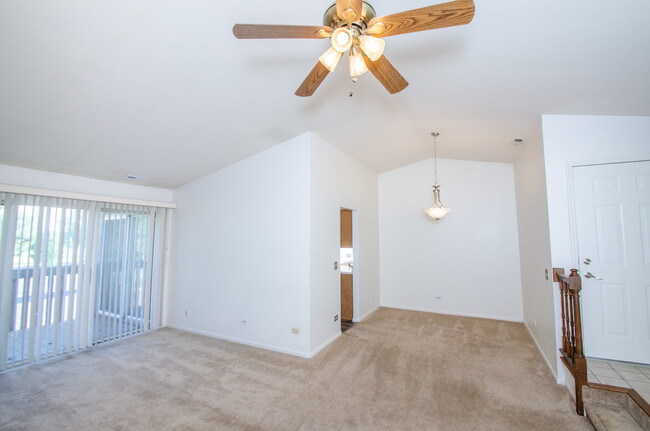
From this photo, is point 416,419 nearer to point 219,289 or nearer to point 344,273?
point 344,273

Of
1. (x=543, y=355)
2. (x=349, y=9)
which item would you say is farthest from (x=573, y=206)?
(x=349, y=9)

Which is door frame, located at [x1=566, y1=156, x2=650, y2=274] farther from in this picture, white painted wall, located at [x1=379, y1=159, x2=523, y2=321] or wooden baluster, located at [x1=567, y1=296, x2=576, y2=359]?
white painted wall, located at [x1=379, y1=159, x2=523, y2=321]

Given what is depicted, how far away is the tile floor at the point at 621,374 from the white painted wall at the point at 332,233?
9.17 ft

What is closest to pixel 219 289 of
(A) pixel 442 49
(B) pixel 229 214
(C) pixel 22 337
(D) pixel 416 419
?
(B) pixel 229 214

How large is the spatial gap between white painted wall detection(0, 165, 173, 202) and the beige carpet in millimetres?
2272

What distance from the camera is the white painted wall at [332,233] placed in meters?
3.76

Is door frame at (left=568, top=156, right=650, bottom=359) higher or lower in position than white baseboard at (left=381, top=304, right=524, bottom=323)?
higher

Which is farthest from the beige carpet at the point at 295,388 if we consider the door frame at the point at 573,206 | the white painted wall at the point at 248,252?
the door frame at the point at 573,206

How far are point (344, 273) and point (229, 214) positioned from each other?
230 cm

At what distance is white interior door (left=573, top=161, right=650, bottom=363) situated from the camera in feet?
8.59

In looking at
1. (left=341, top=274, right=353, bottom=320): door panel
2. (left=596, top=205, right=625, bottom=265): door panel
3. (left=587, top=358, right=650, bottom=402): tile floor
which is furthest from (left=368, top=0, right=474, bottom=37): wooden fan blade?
(left=341, top=274, right=353, bottom=320): door panel

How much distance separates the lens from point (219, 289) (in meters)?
4.38

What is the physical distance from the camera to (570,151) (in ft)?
9.53

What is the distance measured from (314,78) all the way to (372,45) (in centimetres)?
47
